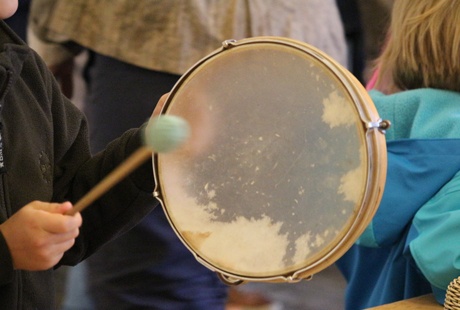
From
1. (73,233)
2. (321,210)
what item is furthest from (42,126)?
(321,210)

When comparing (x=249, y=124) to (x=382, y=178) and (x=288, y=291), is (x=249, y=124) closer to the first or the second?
(x=382, y=178)

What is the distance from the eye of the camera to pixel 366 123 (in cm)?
98

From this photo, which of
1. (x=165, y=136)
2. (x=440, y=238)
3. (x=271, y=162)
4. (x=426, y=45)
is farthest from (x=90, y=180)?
(x=426, y=45)

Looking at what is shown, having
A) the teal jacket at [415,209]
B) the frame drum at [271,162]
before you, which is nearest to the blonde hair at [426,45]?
the teal jacket at [415,209]

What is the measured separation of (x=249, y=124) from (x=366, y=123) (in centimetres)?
15

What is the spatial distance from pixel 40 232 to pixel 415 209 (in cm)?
66

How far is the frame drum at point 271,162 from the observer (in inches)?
39.0

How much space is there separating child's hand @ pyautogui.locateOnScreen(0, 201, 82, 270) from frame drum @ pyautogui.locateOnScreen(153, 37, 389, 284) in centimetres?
21

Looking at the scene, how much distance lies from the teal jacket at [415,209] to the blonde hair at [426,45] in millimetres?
37

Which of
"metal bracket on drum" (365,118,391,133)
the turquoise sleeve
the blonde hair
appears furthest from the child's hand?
the blonde hair

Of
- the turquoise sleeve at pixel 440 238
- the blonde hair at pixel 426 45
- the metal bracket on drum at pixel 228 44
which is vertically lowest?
the turquoise sleeve at pixel 440 238

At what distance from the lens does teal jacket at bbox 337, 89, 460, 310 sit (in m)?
1.24

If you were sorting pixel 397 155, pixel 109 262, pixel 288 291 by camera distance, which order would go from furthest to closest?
pixel 288 291 < pixel 109 262 < pixel 397 155

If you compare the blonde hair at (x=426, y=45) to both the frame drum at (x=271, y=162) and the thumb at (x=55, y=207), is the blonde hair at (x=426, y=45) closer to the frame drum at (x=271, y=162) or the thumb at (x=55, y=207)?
the frame drum at (x=271, y=162)
